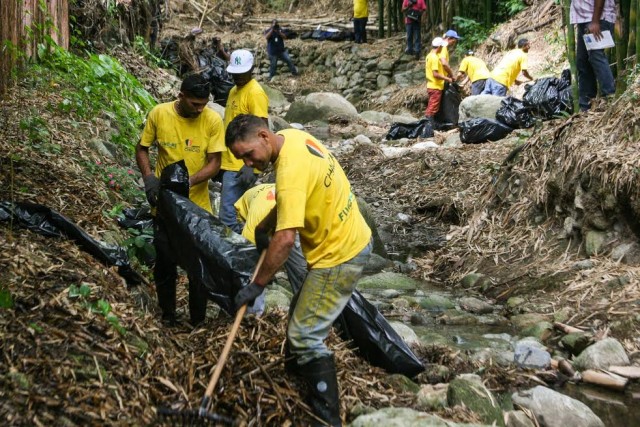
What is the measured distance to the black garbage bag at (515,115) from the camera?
33.8 ft

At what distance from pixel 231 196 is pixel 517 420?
2.69 m

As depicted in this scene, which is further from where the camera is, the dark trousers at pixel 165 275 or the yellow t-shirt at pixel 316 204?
the dark trousers at pixel 165 275

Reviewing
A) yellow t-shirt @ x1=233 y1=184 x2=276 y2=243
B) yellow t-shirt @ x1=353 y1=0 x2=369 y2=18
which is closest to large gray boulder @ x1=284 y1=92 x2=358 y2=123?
yellow t-shirt @ x1=353 y1=0 x2=369 y2=18

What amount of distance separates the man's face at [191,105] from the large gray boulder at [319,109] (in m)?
10.2

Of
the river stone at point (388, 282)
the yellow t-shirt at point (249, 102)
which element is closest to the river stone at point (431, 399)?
the river stone at point (388, 282)

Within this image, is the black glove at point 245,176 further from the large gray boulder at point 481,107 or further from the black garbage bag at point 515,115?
the large gray boulder at point 481,107

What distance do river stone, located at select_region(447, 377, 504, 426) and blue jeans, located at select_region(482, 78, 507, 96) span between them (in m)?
9.33

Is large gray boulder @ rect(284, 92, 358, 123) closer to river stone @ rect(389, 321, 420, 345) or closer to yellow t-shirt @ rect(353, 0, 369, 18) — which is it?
yellow t-shirt @ rect(353, 0, 369, 18)

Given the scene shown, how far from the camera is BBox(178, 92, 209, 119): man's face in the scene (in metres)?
4.34

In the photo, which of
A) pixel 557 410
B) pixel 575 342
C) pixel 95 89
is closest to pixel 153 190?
pixel 557 410

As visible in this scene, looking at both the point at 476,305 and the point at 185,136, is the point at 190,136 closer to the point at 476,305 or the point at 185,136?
the point at 185,136

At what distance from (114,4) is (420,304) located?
6.52 metres

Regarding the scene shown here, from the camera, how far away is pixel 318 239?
10.6 feet

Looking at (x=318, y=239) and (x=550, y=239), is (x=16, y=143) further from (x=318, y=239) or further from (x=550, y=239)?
(x=550, y=239)
